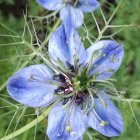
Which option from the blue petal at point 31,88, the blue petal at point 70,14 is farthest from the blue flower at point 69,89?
the blue petal at point 70,14

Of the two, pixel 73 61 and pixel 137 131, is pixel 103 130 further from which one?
pixel 137 131

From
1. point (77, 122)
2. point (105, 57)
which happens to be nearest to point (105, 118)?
point (77, 122)

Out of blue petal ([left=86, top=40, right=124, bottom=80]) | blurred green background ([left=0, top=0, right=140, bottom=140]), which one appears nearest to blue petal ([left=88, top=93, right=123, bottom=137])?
blue petal ([left=86, top=40, right=124, bottom=80])

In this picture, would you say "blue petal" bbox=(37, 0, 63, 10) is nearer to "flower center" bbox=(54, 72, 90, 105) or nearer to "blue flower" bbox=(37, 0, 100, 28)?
"blue flower" bbox=(37, 0, 100, 28)

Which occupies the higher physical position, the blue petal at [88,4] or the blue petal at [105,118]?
the blue petal at [88,4]

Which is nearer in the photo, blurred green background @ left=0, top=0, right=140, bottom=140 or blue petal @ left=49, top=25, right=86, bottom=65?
blue petal @ left=49, top=25, right=86, bottom=65

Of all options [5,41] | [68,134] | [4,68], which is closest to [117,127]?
[68,134]

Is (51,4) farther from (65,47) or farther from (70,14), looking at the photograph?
(65,47)

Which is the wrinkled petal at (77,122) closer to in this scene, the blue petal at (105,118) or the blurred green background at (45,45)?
the blue petal at (105,118)
